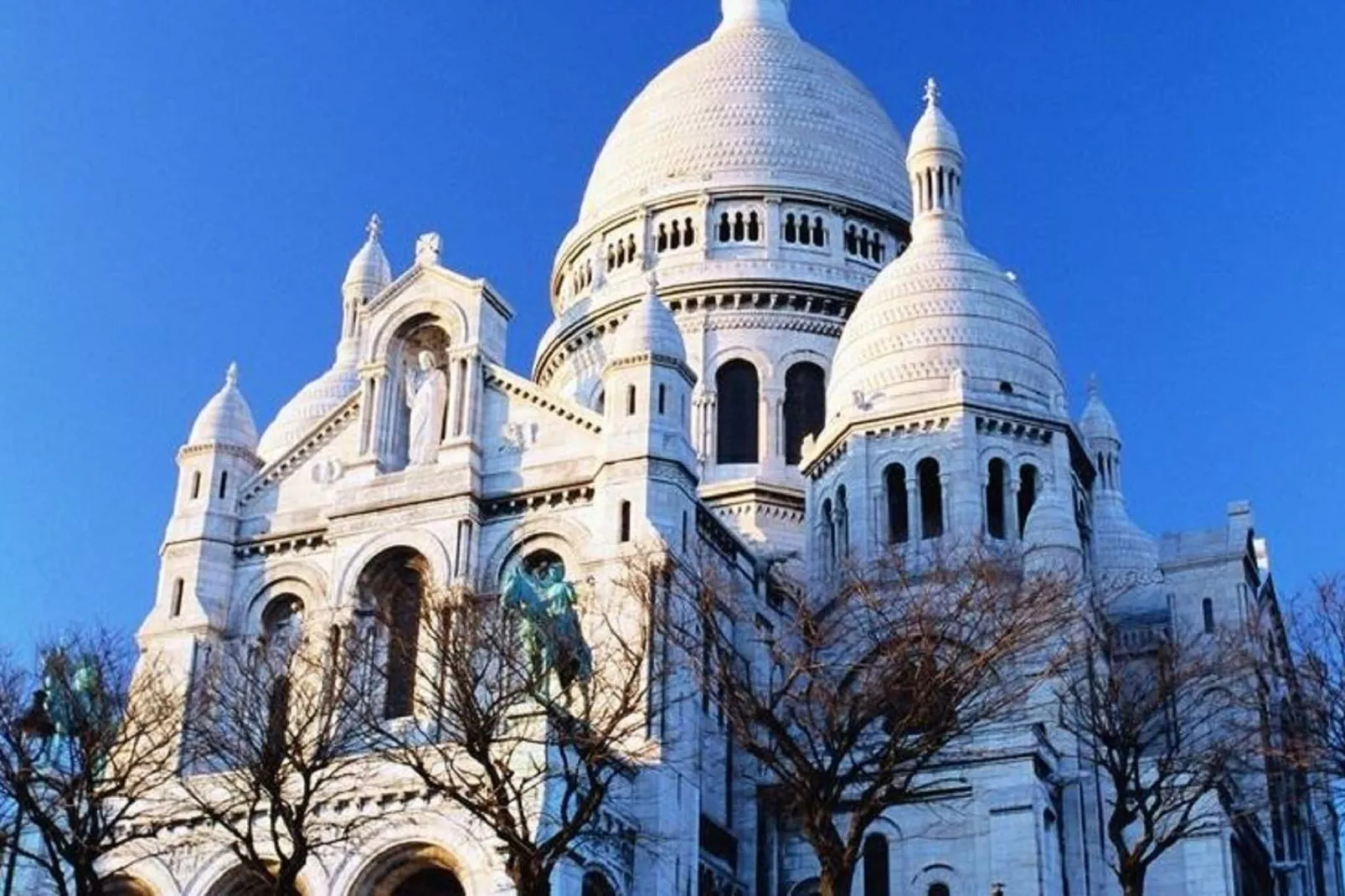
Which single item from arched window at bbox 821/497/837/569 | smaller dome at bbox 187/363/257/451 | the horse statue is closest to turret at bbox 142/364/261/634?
smaller dome at bbox 187/363/257/451

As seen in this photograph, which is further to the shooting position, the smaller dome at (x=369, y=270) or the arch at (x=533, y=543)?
the smaller dome at (x=369, y=270)

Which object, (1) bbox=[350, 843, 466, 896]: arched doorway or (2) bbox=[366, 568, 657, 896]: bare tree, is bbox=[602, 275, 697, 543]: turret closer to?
(2) bbox=[366, 568, 657, 896]: bare tree

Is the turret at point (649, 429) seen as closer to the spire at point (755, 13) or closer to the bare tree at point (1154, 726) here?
the bare tree at point (1154, 726)

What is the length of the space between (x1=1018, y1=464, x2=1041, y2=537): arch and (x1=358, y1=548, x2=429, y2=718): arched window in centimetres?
1821

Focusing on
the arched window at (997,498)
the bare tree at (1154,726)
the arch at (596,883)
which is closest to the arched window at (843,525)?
the arched window at (997,498)

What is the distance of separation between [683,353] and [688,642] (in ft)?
30.8

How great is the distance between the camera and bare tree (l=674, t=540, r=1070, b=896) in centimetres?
3325

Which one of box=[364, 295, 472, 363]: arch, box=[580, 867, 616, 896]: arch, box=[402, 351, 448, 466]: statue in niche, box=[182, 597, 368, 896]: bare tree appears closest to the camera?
box=[182, 597, 368, 896]: bare tree

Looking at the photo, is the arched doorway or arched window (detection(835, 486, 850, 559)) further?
arched window (detection(835, 486, 850, 559))

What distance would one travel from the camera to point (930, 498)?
58219 mm

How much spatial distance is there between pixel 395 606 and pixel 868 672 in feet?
49.2

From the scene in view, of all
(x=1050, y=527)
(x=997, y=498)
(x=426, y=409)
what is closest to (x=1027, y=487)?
(x=997, y=498)

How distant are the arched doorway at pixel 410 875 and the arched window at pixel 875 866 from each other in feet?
35.1

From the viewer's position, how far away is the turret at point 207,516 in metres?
52.8
